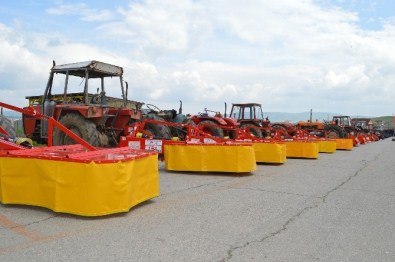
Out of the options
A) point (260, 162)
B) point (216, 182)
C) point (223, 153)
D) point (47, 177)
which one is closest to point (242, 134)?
point (260, 162)

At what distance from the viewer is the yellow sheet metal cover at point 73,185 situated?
16.1 ft

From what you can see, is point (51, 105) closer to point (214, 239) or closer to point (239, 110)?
point (214, 239)

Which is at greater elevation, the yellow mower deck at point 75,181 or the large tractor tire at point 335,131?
the large tractor tire at point 335,131

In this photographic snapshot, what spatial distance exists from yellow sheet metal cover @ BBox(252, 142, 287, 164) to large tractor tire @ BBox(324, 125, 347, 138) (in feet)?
46.8

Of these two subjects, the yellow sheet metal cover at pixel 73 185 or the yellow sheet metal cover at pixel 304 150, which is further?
the yellow sheet metal cover at pixel 304 150

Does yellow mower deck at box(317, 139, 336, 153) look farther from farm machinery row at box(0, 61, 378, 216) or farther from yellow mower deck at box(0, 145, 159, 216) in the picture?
yellow mower deck at box(0, 145, 159, 216)

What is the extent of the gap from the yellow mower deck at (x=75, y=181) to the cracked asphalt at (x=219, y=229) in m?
0.15

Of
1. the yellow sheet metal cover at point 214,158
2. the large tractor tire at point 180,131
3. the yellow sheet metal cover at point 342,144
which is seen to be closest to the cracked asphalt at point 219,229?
the yellow sheet metal cover at point 214,158

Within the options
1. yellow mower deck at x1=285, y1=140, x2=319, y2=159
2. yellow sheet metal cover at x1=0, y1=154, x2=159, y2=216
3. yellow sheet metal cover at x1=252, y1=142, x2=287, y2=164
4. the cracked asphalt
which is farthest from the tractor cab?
yellow sheet metal cover at x1=0, y1=154, x2=159, y2=216

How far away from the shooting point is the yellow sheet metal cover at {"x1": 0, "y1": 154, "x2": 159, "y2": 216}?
4.91 metres

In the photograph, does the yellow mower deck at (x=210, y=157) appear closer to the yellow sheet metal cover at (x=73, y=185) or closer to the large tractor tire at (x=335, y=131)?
the yellow sheet metal cover at (x=73, y=185)

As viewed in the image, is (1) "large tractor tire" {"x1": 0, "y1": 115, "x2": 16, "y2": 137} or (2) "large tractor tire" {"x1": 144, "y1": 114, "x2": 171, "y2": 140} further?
(2) "large tractor tire" {"x1": 144, "y1": 114, "x2": 171, "y2": 140}

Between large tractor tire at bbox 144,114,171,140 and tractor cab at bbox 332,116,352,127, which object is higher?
tractor cab at bbox 332,116,352,127

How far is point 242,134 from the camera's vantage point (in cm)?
1315
